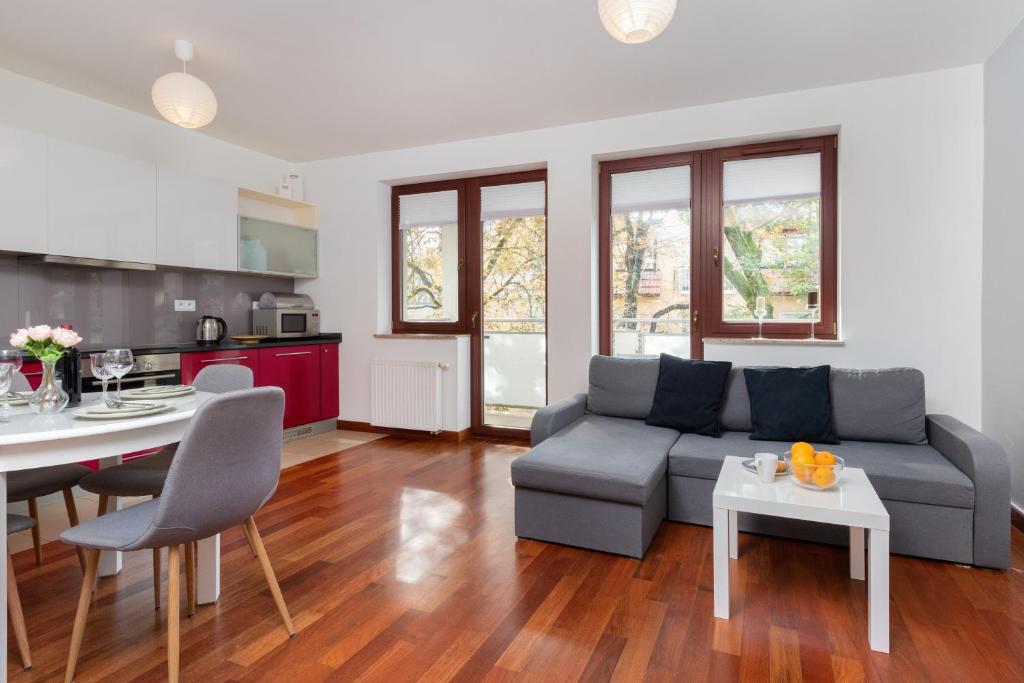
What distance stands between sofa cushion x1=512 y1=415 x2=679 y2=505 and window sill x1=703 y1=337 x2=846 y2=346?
112 cm

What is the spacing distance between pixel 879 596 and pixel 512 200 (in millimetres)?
3955

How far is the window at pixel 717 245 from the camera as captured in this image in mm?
3977

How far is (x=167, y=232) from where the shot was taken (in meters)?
4.24

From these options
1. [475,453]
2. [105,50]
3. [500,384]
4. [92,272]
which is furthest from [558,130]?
[92,272]

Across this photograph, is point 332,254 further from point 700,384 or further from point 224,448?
point 224,448

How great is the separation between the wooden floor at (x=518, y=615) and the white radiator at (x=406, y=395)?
2.07 meters

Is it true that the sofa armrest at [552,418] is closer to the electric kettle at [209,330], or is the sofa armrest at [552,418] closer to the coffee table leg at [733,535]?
the coffee table leg at [733,535]

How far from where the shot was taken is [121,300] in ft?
14.0

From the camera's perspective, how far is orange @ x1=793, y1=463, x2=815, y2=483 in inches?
84.6

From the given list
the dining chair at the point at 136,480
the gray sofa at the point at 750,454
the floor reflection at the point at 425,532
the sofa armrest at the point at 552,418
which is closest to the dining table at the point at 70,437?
the dining chair at the point at 136,480

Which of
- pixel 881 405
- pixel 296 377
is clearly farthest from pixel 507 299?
pixel 881 405

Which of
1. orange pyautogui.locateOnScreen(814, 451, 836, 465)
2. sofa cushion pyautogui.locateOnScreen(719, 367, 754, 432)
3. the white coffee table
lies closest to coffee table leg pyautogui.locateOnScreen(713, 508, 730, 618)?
the white coffee table

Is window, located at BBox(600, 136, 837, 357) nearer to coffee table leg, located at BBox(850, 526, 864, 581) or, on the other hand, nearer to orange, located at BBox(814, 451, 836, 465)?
coffee table leg, located at BBox(850, 526, 864, 581)

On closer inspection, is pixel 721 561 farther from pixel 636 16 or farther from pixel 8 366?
pixel 8 366
